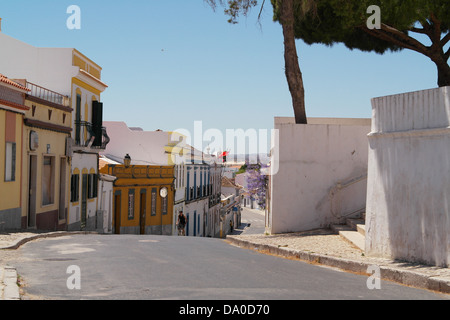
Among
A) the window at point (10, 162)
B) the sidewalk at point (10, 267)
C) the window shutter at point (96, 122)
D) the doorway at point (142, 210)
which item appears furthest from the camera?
the doorway at point (142, 210)

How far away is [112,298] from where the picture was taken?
7.18 meters

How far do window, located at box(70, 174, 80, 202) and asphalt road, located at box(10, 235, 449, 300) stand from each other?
12.8 m

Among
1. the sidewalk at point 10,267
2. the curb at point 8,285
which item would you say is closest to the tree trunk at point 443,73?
the sidewalk at point 10,267

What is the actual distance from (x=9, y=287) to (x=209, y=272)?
3534mm

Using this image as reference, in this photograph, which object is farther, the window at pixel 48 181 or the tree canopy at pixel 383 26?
the window at pixel 48 181

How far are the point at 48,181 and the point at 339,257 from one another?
14.8 m

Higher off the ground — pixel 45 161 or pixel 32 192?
pixel 45 161

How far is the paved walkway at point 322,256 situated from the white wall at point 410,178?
437 mm

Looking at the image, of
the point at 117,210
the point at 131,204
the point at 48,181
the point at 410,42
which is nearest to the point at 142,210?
the point at 131,204

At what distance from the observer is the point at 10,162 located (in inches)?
738

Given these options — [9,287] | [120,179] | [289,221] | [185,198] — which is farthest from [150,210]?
[9,287]

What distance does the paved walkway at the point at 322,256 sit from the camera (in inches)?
356

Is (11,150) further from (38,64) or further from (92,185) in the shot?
(92,185)

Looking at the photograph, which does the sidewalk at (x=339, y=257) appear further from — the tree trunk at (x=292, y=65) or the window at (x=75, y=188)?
the window at (x=75, y=188)
